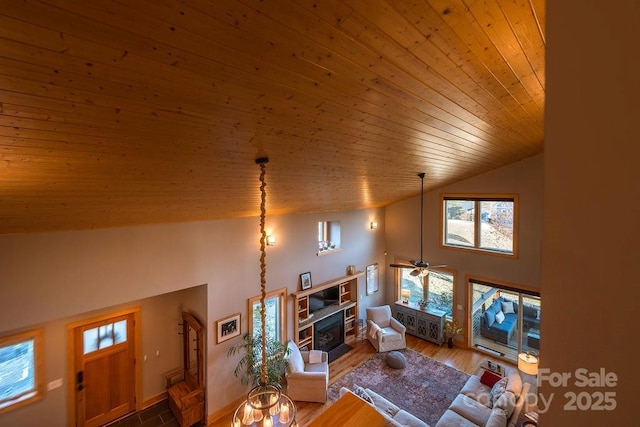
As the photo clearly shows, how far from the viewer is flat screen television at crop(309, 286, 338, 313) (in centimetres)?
703

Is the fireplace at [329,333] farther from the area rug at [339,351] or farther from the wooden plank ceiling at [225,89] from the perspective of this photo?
the wooden plank ceiling at [225,89]

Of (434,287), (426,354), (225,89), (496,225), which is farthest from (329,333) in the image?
(225,89)

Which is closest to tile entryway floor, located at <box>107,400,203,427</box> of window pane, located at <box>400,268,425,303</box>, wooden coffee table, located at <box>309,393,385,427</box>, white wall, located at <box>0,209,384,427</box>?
white wall, located at <box>0,209,384,427</box>

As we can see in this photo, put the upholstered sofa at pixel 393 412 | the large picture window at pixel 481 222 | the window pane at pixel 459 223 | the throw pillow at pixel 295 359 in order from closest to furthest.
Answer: the upholstered sofa at pixel 393 412, the throw pillow at pixel 295 359, the large picture window at pixel 481 222, the window pane at pixel 459 223

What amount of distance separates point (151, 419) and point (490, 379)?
5.80 meters

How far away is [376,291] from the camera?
8.52 m

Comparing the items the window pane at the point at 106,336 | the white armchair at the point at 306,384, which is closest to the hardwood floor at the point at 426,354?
the white armchair at the point at 306,384

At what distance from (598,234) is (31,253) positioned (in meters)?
4.81

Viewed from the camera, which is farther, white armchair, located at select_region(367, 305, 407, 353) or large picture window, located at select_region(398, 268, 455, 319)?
large picture window, located at select_region(398, 268, 455, 319)

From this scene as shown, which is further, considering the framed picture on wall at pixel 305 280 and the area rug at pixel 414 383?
the framed picture on wall at pixel 305 280

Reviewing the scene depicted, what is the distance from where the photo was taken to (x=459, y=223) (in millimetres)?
7500

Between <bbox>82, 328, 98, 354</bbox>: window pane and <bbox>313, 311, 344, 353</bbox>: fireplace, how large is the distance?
401cm

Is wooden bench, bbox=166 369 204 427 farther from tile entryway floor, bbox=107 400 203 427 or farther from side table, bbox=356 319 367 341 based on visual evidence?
side table, bbox=356 319 367 341

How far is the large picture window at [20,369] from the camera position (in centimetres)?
405
